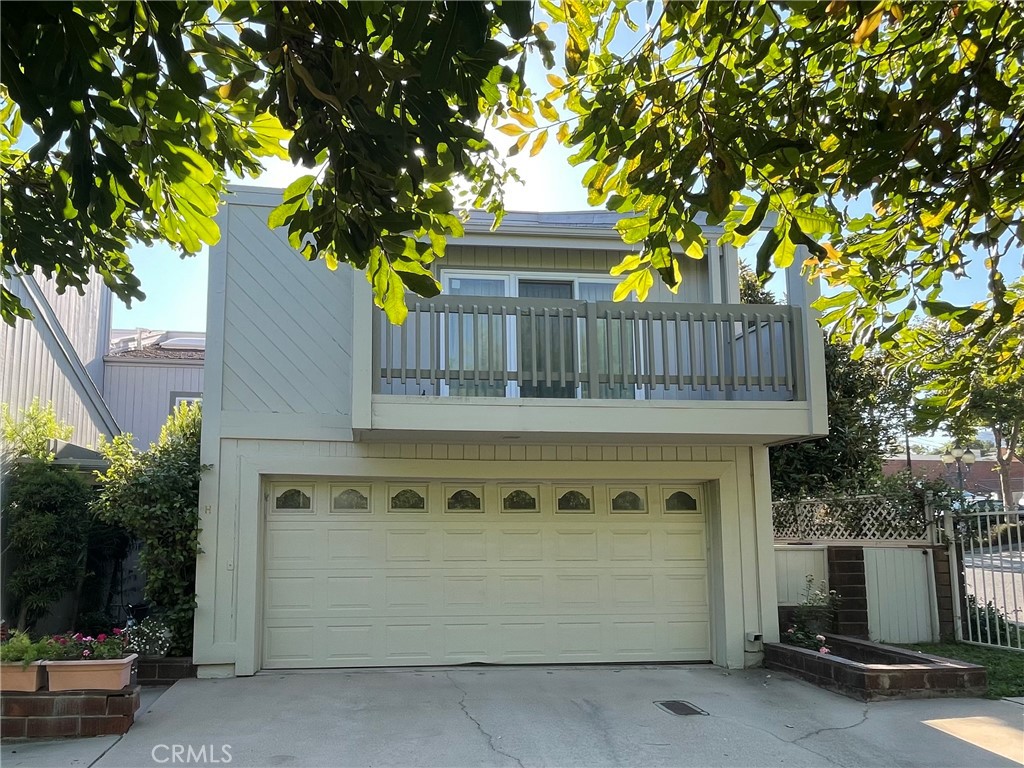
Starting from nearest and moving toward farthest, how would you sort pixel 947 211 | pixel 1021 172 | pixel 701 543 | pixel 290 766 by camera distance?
pixel 1021 172 < pixel 947 211 < pixel 290 766 < pixel 701 543

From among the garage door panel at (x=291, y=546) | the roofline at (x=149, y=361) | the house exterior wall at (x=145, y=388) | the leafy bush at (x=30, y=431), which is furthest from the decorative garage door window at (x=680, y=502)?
the roofline at (x=149, y=361)

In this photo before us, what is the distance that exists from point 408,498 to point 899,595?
5.79 m

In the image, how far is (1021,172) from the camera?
14.4ft

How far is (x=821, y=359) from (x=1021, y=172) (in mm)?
4279

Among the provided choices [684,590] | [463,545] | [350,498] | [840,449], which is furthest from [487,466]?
[840,449]

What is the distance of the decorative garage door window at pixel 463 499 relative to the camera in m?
9.17

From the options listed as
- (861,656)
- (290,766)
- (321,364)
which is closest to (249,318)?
(321,364)

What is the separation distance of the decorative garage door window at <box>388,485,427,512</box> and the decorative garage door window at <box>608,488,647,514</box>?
2.15 meters

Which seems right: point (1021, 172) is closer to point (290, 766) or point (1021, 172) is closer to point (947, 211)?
point (947, 211)

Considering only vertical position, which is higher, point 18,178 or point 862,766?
point 18,178

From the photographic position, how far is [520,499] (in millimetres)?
9281

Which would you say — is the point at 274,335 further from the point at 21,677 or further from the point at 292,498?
the point at 21,677

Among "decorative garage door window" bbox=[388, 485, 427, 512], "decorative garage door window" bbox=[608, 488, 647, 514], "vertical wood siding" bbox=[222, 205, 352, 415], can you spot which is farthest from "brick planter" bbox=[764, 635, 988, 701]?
"vertical wood siding" bbox=[222, 205, 352, 415]

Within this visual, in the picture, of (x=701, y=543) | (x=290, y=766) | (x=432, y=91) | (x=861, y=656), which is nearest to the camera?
(x=432, y=91)
